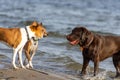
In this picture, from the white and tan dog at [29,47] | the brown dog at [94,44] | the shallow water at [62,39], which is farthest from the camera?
the shallow water at [62,39]

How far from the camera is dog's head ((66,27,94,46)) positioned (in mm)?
9961

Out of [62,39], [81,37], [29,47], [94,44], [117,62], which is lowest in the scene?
[62,39]

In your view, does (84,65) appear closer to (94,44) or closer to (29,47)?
(94,44)

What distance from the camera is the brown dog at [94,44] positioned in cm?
998

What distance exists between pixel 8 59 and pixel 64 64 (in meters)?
1.56

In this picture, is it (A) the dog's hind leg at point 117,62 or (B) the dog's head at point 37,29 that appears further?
(A) the dog's hind leg at point 117,62

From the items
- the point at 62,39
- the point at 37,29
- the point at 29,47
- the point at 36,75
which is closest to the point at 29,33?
→ the point at 37,29

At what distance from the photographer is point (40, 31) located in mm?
9906

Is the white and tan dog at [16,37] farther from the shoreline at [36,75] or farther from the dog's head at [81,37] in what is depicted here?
the dog's head at [81,37]

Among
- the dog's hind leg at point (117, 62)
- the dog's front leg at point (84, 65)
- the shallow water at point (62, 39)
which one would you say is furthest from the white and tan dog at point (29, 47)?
the dog's hind leg at point (117, 62)

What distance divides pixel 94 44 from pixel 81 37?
36 centimetres

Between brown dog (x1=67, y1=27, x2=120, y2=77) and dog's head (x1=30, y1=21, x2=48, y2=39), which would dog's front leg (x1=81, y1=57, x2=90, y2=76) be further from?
dog's head (x1=30, y1=21, x2=48, y2=39)

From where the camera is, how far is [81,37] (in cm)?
1000

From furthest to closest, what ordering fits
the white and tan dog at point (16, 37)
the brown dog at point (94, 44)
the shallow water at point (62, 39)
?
the shallow water at point (62, 39) → the brown dog at point (94, 44) → the white and tan dog at point (16, 37)
